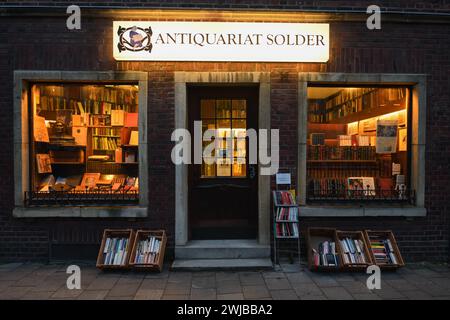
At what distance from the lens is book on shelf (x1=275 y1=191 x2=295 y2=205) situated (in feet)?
18.9

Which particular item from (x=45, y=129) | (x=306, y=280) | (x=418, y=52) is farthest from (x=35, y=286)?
(x=418, y=52)

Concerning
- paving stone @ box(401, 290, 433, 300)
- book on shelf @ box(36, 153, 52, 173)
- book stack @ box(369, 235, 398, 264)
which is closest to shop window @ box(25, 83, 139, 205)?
book on shelf @ box(36, 153, 52, 173)

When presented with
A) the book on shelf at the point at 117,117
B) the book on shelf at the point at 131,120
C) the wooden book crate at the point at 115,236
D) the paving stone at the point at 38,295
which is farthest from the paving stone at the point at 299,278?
the book on shelf at the point at 117,117

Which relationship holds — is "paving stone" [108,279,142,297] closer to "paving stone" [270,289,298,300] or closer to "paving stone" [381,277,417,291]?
"paving stone" [270,289,298,300]

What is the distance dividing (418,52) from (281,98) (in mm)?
2491

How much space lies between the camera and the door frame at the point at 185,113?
5902mm

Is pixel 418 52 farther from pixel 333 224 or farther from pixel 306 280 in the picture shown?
pixel 306 280

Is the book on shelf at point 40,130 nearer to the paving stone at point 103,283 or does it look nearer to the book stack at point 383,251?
the paving stone at point 103,283

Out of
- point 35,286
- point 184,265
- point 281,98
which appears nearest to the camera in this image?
point 35,286

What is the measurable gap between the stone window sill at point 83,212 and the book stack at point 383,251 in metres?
3.80

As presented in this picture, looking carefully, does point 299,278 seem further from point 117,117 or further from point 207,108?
point 117,117

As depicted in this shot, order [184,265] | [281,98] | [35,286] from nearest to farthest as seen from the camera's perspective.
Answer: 1. [35,286]
2. [184,265]
3. [281,98]

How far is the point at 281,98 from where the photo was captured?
5984mm

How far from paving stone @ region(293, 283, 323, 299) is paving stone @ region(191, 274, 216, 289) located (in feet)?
3.85
